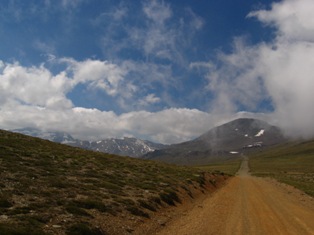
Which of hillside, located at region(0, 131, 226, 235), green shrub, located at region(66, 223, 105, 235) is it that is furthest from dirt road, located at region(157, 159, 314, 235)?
green shrub, located at region(66, 223, 105, 235)

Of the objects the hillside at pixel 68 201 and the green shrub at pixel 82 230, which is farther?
the hillside at pixel 68 201

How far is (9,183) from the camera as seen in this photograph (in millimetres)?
24938

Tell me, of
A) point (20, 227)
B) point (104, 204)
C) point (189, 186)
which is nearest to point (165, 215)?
point (104, 204)

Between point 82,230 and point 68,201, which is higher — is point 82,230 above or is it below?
below

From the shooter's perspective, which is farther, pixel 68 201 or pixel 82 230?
pixel 68 201

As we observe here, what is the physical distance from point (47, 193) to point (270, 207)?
2085 centimetres

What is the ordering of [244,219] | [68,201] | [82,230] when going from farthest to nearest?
[244,219] → [68,201] → [82,230]

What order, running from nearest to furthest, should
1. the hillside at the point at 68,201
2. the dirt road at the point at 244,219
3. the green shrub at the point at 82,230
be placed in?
the green shrub at the point at 82,230 → the hillside at the point at 68,201 → the dirt road at the point at 244,219

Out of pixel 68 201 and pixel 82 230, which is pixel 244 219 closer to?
pixel 68 201

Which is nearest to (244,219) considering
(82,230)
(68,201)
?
(68,201)

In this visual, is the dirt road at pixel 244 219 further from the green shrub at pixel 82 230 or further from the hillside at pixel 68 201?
the green shrub at pixel 82 230

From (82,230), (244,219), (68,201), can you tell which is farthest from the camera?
(244,219)

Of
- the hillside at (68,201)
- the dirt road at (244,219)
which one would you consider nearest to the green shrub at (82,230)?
the hillside at (68,201)

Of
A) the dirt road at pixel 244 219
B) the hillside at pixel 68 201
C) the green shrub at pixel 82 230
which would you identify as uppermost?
the hillside at pixel 68 201
